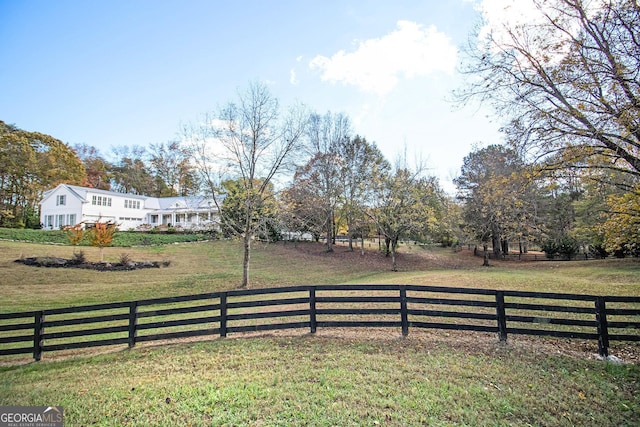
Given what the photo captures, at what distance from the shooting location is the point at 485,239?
84.2 feet

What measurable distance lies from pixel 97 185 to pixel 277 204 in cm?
4337

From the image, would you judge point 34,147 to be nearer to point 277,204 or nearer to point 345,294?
point 277,204

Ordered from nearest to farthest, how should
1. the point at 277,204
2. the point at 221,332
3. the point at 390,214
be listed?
the point at 221,332 → the point at 277,204 → the point at 390,214

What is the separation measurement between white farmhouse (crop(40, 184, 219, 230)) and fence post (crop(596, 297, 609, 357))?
90.2 ft

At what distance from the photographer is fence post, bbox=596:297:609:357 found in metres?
5.39

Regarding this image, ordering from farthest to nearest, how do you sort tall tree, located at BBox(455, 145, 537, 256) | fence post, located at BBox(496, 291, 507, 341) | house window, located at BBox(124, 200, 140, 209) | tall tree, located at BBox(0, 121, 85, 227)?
house window, located at BBox(124, 200, 140, 209) < tall tree, located at BBox(0, 121, 85, 227) < tall tree, located at BBox(455, 145, 537, 256) < fence post, located at BBox(496, 291, 507, 341)

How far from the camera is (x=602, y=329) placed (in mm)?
5465

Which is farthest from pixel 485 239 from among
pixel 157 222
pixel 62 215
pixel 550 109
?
pixel 62 215

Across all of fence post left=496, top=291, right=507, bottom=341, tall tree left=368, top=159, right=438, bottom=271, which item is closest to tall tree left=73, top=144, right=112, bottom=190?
tall tree left=368, top=159, right=438, bottom=271

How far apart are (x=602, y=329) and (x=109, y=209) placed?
43188 mm

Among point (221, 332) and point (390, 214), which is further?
point (390, 214)

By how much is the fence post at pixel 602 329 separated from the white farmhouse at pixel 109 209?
27.5 m

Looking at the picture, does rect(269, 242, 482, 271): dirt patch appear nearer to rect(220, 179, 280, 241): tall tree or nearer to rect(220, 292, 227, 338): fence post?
rect(220, 179, 280, 241): tall tree

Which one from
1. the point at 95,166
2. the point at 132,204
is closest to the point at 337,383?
the point at 132,204
